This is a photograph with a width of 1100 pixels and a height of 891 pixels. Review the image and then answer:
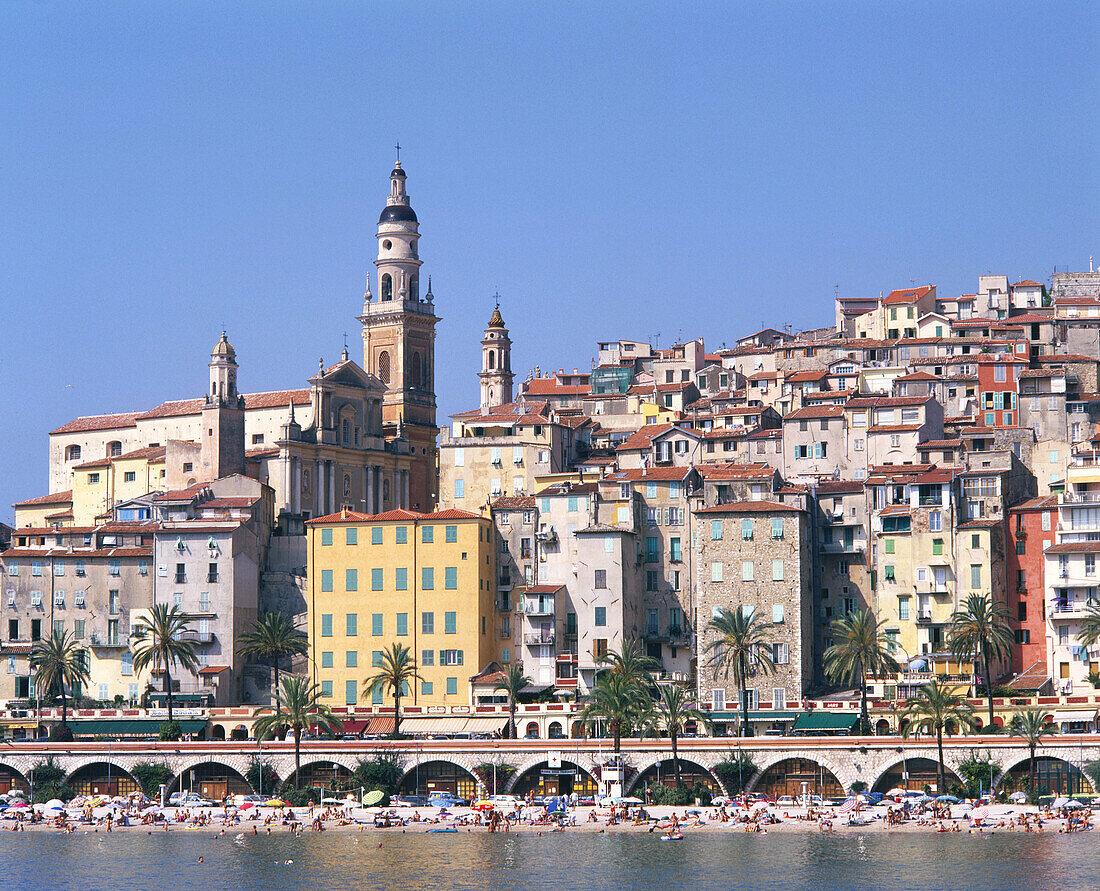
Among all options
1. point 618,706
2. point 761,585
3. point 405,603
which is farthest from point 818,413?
point 618,706

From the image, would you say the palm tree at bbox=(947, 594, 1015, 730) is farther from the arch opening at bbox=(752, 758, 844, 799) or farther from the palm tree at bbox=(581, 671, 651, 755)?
the palm tree at bbox=(581, 671, 651, 755)

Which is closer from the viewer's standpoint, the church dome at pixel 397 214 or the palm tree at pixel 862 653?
the palm tree at pixel 862 653

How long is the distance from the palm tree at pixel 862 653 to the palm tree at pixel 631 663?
33.0 feet

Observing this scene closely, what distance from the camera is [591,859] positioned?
314 feet

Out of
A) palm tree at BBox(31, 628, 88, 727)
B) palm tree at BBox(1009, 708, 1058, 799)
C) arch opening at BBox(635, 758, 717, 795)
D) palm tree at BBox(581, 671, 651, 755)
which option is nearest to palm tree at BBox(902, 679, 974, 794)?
palm tree at BBox(1009, 708, 1058, 799)

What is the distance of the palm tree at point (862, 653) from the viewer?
109 m

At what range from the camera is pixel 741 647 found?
112 meters

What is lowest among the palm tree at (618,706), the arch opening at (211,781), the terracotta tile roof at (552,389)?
the arch opening at (211,781)

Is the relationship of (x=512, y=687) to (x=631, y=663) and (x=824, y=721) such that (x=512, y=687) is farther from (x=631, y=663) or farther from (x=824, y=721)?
(x=824, y=721)

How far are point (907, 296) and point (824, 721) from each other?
61.9 metres

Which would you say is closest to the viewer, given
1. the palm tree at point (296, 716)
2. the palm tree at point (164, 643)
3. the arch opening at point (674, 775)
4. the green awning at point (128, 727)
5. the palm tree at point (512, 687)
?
the arch opening at point (674, 775)

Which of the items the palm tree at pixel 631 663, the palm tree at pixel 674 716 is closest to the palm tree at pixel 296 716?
the palm tree at pixel 631 663

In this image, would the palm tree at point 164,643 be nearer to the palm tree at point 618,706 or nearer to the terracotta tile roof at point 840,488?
the palm tree at point 618,706

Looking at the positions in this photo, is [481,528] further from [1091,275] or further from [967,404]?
[1091,275]
